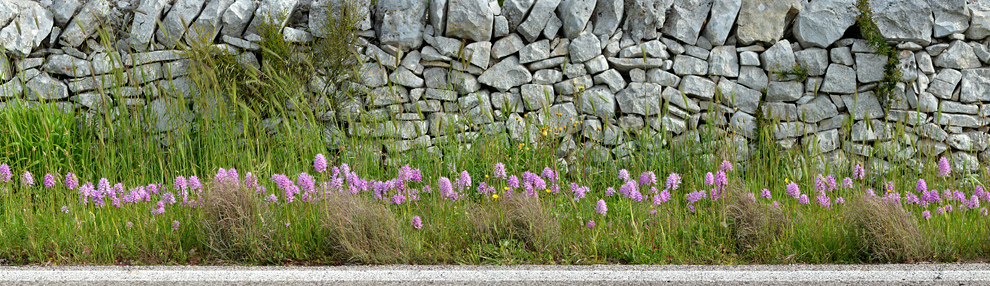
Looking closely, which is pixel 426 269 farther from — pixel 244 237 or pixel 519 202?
pixel 244 237

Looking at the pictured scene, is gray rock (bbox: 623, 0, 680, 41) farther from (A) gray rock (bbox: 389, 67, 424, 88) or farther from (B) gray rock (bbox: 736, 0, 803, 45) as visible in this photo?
(A) gray rock (bbox: 389, 67, 424, 88)

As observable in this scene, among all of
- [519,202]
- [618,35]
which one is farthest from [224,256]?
[618,35]

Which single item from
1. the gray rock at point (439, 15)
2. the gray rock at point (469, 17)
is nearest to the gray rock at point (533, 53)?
the gray rock at point (469, 17)

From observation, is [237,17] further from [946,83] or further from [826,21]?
[946,83]

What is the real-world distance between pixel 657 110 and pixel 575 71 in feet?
2.31

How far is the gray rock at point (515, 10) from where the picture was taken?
207 inches

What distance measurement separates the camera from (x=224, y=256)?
10.1 feet

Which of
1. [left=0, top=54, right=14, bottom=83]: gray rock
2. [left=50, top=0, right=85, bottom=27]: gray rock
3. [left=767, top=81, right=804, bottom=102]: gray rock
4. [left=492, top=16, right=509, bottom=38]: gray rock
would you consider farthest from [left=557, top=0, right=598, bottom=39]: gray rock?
[left=0, top=54, right=14, bottom=83]: gray rock

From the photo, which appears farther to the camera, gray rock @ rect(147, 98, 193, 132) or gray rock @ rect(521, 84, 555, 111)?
gray rock @ rect(521, 84, 555, 111)

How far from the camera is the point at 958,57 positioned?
5.20 metres

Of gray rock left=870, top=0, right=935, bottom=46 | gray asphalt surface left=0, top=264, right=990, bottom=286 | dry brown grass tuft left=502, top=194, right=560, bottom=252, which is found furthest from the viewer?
gray rock left=870, top=0, right=935, bottom=46

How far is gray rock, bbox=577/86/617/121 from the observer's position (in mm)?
5285

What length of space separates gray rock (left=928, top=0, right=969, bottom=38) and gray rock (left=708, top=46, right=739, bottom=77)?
1.48m

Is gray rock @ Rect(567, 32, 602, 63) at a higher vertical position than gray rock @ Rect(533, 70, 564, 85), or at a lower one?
higher
